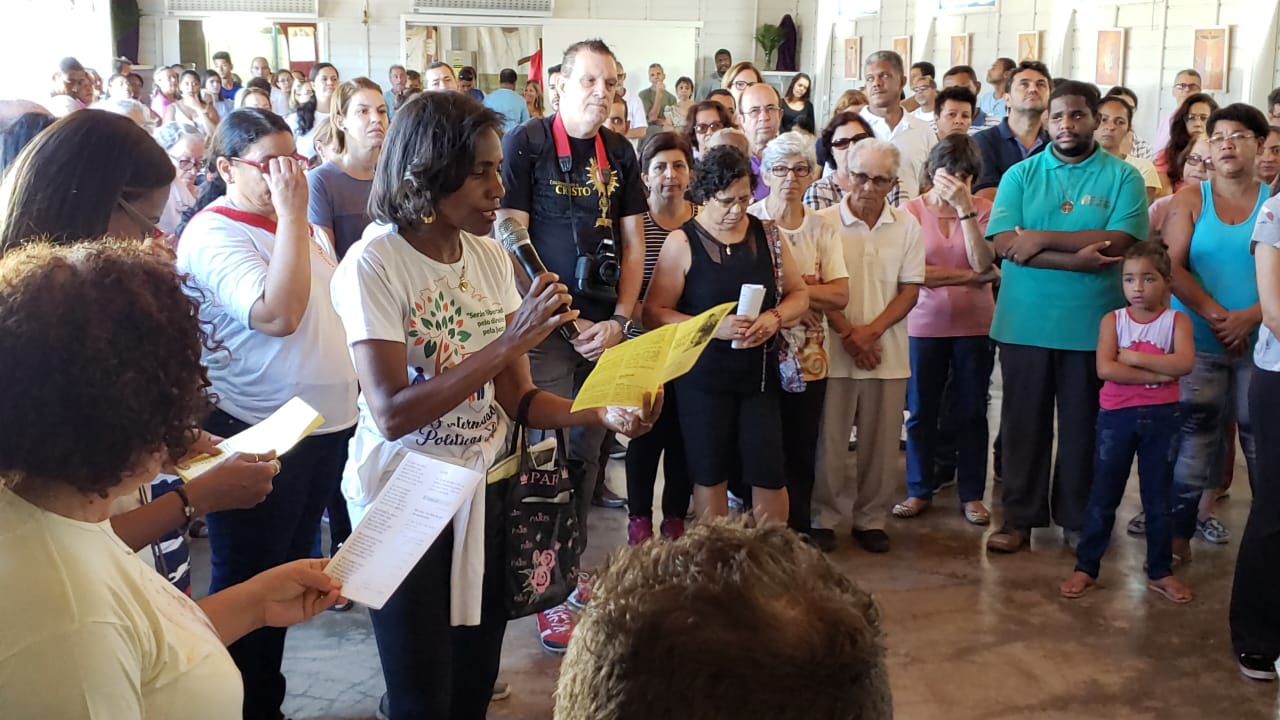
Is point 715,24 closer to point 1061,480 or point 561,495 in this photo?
point 1061,480

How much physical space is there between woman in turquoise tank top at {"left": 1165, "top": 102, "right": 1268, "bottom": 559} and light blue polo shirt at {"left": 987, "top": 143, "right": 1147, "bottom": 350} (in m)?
0.26

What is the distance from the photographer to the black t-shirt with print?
361cm

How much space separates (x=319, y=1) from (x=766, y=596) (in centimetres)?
1609

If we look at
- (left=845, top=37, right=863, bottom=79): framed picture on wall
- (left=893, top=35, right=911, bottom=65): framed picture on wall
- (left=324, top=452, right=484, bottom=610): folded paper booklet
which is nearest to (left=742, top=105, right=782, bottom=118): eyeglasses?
(left=324, top=452, right=484, bottom=610): folded paper booklet

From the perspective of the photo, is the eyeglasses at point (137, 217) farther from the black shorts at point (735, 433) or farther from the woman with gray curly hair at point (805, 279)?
the woman with gray curly hair at point (805, 279)

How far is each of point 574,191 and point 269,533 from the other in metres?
1.62

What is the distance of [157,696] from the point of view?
1.17m

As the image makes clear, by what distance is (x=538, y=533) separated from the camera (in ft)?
7.02

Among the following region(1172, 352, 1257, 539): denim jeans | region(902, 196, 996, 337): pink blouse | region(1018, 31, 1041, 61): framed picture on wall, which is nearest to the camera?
region(1172, 352, 1257, 539): denim jeans

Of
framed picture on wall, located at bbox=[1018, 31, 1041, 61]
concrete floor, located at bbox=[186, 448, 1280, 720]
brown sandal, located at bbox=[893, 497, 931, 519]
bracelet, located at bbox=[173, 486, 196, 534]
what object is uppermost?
framed picture on wall, located at bbox=[1018, 31, 1041, 61]

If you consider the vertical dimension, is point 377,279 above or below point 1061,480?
above

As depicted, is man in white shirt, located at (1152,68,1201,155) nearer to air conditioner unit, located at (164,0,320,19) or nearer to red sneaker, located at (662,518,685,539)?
red sneaker, located at (662,518,685,539)

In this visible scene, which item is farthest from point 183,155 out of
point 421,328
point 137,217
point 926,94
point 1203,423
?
point 926,94

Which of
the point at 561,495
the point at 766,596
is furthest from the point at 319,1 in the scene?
the point at 766,596
